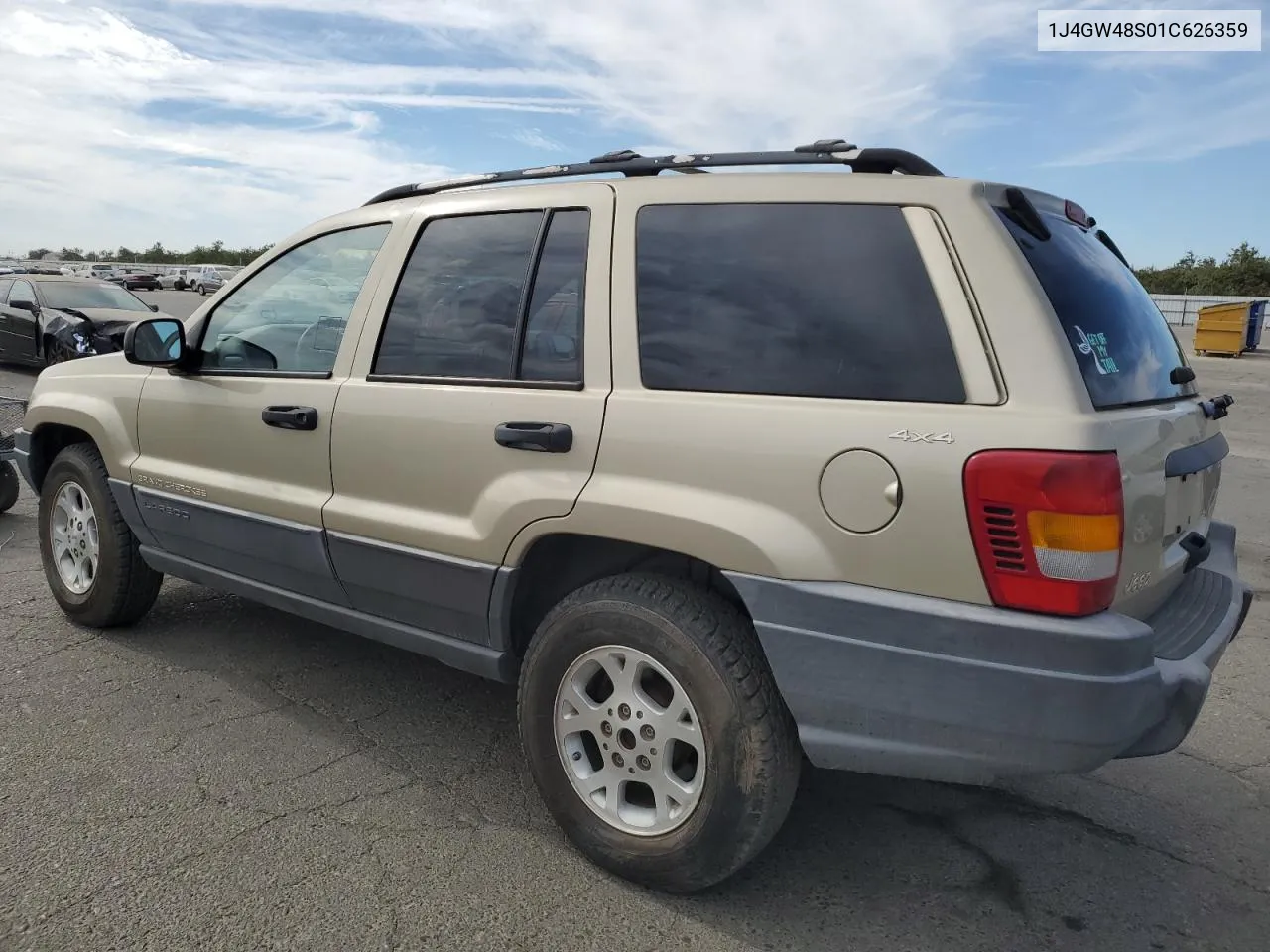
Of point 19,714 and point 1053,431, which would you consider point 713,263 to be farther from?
point 19,714

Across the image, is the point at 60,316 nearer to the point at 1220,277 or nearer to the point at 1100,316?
the point at 1100,316

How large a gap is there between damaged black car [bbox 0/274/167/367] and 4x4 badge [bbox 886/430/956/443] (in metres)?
13.0

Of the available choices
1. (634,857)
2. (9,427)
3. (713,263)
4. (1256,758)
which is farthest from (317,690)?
(9,427)

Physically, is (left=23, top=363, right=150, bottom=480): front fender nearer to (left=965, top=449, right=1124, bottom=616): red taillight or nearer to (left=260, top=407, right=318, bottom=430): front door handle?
(left=260, top=407, right=318, bottom=430): front door handle

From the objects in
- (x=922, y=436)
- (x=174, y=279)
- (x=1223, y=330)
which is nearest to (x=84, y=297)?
(x=922, y=436)

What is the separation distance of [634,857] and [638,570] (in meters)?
0.75

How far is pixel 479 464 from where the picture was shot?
2.84 meters

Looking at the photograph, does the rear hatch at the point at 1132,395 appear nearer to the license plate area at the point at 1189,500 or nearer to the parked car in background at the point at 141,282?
the license plate area at the point at 1189,500

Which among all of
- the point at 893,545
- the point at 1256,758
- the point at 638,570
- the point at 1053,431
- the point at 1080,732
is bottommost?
the point at 1256,758

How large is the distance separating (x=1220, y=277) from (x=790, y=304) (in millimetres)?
52264

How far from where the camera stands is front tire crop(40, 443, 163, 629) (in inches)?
166

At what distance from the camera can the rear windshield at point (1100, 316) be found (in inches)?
89.0

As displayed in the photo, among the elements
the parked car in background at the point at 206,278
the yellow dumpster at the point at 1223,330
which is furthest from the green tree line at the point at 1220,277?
the parked car in background at the point at 206,278

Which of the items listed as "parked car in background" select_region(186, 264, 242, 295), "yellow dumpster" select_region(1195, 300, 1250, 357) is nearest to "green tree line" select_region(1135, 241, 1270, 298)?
→ "yellow dumpster" select_region(1195, 300, 1250, 357)
